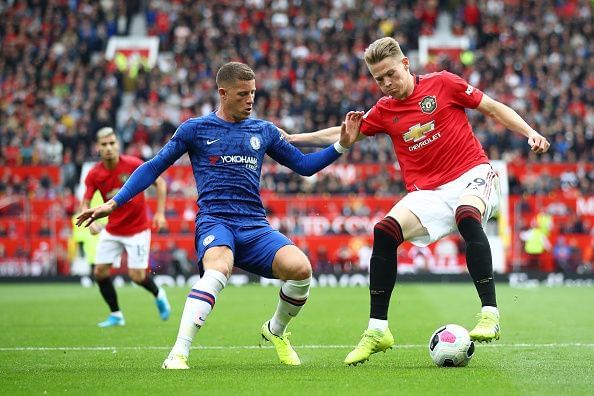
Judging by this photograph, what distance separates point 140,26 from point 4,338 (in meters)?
29.8

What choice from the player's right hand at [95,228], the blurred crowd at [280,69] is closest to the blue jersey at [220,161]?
the player's right hand at [95,228]

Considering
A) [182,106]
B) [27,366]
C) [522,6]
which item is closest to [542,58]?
[522,6]

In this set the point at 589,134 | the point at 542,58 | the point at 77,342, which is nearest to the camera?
the point at 77,342

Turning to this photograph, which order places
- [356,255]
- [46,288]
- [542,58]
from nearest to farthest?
[46,288], [356,255], [542,58]

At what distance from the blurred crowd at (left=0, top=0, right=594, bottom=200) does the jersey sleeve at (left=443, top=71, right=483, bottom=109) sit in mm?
18833

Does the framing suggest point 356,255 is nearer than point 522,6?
Yes

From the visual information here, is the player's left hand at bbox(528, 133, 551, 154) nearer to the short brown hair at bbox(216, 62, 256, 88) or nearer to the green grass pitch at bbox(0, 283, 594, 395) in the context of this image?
the green grass pitch at bbox(0, 283, 594, 395)

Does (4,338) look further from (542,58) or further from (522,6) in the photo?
(522,6)

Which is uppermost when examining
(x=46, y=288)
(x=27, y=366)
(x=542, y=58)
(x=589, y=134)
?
(x=542, y=58)

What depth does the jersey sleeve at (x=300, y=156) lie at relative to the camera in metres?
8.78

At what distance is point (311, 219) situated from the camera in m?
27.2

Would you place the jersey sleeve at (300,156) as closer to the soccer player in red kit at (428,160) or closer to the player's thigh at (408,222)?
the soccer player in red kit at (428,160)

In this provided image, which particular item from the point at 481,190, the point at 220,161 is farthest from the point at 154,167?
the point at 481,190

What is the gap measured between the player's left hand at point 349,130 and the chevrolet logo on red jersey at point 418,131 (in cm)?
44
